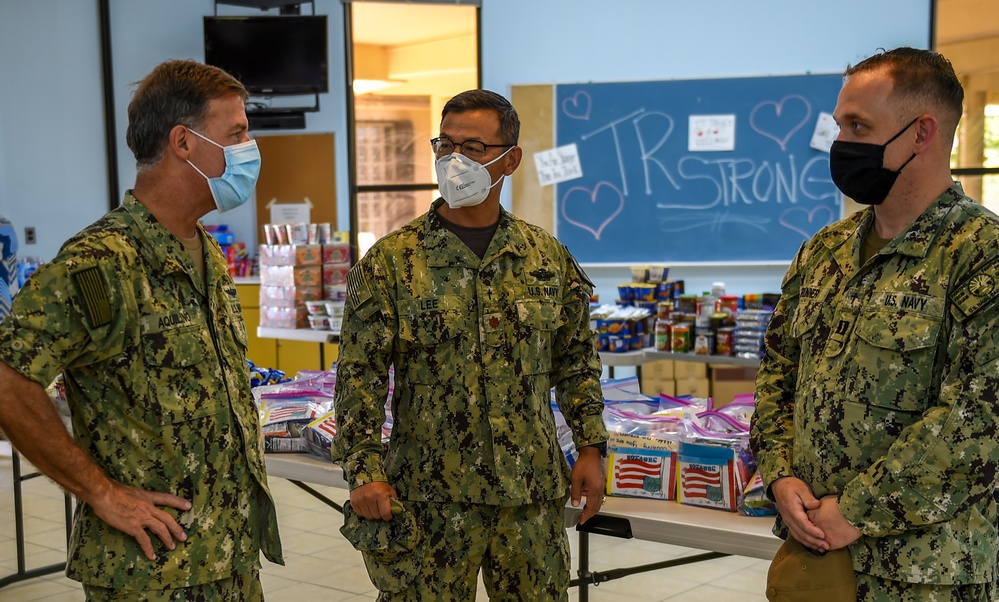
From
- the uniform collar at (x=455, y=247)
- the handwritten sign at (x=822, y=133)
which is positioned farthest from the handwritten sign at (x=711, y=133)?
the uniform collar at (x=455, y=247)

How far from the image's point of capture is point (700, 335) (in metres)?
4.85

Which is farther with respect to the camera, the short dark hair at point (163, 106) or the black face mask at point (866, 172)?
the short dark hair at point (163, 106)

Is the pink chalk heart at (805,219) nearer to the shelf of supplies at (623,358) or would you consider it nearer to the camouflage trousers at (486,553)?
the shelf of supplies at (623,358)

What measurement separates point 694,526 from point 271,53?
6.17 metres

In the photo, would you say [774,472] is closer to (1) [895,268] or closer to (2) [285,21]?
(1) [895,268]

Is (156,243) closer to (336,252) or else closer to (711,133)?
(336,252)

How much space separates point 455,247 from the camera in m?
2.25

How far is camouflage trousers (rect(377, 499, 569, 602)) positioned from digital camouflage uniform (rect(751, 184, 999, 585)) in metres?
Result: 0.60

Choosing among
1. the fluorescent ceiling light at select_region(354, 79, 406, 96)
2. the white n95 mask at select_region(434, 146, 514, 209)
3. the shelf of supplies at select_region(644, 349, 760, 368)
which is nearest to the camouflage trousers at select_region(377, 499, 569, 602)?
the white n95 mask at select_region(434, 146, 514, 209)

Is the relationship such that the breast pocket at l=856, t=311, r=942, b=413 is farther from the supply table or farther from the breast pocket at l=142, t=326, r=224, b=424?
the breast pocket at l=142, t=326, r=224, b=424

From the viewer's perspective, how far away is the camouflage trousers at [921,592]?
172cm

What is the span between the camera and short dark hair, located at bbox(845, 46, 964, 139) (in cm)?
179

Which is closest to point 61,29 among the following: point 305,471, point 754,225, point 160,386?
point 754,225

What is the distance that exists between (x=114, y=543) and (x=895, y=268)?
1.56 meters
